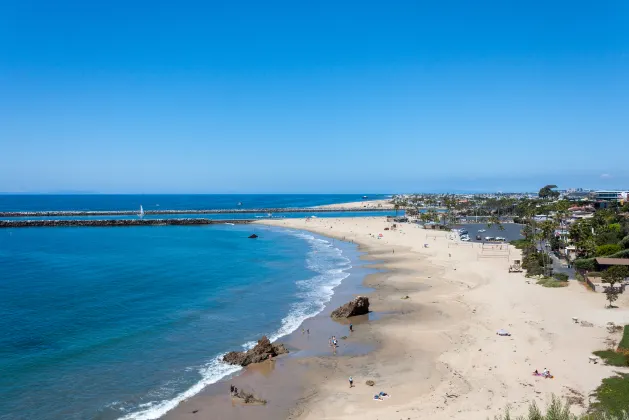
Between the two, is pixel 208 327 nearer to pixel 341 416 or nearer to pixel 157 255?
pixel 341 416

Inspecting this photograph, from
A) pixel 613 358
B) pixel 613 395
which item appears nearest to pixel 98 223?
pixel 613 358

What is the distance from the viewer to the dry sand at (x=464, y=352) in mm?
20141

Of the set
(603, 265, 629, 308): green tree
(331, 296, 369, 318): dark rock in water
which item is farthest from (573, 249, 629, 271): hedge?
(331, 296, 369, 318): dark rock in water

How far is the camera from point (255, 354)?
26266mm

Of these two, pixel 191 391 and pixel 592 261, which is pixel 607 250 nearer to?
pixel 592 261

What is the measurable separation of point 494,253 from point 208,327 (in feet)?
152

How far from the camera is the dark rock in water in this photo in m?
35.0

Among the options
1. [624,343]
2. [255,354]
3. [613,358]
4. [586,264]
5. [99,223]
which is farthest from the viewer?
[99,223]

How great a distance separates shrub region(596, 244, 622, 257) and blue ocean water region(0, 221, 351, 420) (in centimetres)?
2813

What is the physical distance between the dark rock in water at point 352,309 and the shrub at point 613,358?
1632cm

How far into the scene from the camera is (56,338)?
1159 inches

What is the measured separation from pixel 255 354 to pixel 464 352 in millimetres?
12543

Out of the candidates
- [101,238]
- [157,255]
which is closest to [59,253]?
[157,255]

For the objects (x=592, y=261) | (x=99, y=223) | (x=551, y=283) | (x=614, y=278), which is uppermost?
(x=99, y=223)
